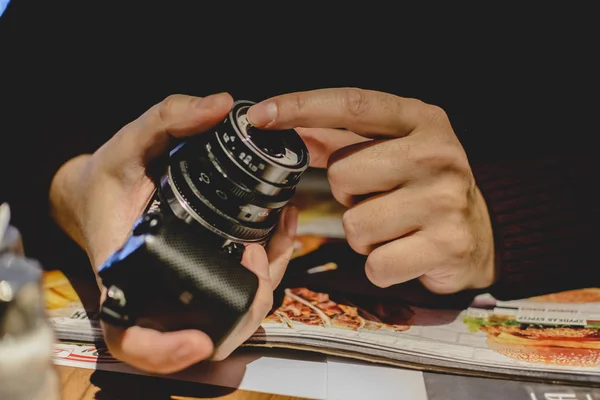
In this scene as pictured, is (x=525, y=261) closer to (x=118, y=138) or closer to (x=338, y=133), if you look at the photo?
(x=338, y=133)

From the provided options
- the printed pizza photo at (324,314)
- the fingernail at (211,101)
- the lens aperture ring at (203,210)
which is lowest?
the printed pizza photo at (324,314)

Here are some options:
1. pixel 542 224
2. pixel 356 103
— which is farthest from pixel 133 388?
pixel 542 224

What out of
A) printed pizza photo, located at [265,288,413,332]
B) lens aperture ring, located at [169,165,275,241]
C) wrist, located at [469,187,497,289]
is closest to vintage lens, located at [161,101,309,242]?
lens aperture ring, located at [169,165,275,241]

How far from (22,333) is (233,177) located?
0.19m

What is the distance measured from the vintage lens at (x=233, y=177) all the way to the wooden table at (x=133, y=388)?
0.12 m

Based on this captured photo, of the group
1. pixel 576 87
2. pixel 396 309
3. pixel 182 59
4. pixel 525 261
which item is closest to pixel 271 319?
pixel 396 309

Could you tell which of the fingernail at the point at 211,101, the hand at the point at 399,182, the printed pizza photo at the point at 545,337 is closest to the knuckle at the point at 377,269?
the hand at the point at 399,182

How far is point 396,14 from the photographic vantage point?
0.73 metres

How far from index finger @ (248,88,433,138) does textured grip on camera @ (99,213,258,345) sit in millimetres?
124

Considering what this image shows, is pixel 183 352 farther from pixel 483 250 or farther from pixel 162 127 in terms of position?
pixel 483 250

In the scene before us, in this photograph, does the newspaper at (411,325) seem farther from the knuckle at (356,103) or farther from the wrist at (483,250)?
the knuckle at (356,103)

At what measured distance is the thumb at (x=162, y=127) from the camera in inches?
17.8

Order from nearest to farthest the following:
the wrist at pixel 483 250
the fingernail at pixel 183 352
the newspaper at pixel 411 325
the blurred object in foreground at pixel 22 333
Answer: the blurred object in foreground at pixel 22 333 < the fingernail at pixel 183 352 < the newspaper at pixel 411 325 < the wrist at pixel 483 250

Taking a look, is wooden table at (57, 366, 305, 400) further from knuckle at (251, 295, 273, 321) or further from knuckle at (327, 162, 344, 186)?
knuckle at (327, 162, 344, 186)
